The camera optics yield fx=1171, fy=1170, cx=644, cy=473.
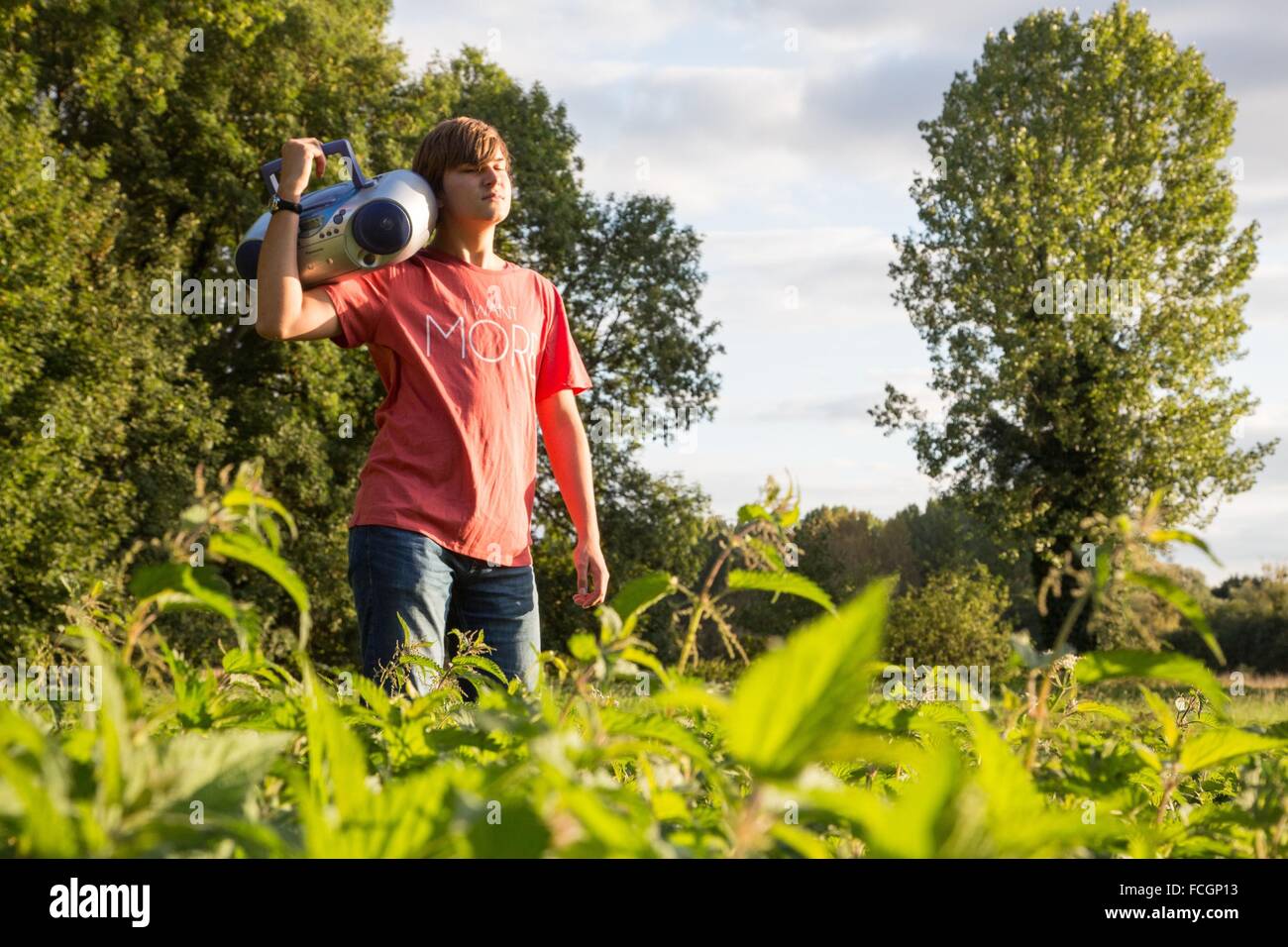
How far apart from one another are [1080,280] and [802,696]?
1021 inches

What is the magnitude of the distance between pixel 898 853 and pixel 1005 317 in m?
26.0

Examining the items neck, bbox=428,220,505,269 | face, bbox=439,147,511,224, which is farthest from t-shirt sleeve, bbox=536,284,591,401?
face, bbox=439,147,511,224

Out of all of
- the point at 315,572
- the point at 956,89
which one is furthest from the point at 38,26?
the point at 956,89

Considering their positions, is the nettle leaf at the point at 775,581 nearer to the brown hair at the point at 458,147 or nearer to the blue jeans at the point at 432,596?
the blue jeans at the point at 432,596

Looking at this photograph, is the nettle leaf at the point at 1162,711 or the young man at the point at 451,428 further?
the young man at the point at 451,428

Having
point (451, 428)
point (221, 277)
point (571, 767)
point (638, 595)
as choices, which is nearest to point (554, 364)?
point (451, 428)

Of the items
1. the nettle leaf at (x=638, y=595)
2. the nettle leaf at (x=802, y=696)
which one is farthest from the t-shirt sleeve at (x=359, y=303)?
the nettle leaf at (x=802, y=696)

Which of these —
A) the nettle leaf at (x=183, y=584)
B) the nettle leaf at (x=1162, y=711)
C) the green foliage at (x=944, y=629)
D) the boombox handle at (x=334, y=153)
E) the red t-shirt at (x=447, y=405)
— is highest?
the boombox handle at (x=334, y=153)

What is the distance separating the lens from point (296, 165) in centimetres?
296

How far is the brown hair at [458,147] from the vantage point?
3496 mm

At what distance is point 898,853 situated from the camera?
0.57m

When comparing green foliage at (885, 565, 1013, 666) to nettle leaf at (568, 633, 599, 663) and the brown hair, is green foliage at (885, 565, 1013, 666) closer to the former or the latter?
the brown hair

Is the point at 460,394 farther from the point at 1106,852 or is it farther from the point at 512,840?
the point at 512,840

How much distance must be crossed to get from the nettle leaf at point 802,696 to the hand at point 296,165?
2.67 metres
